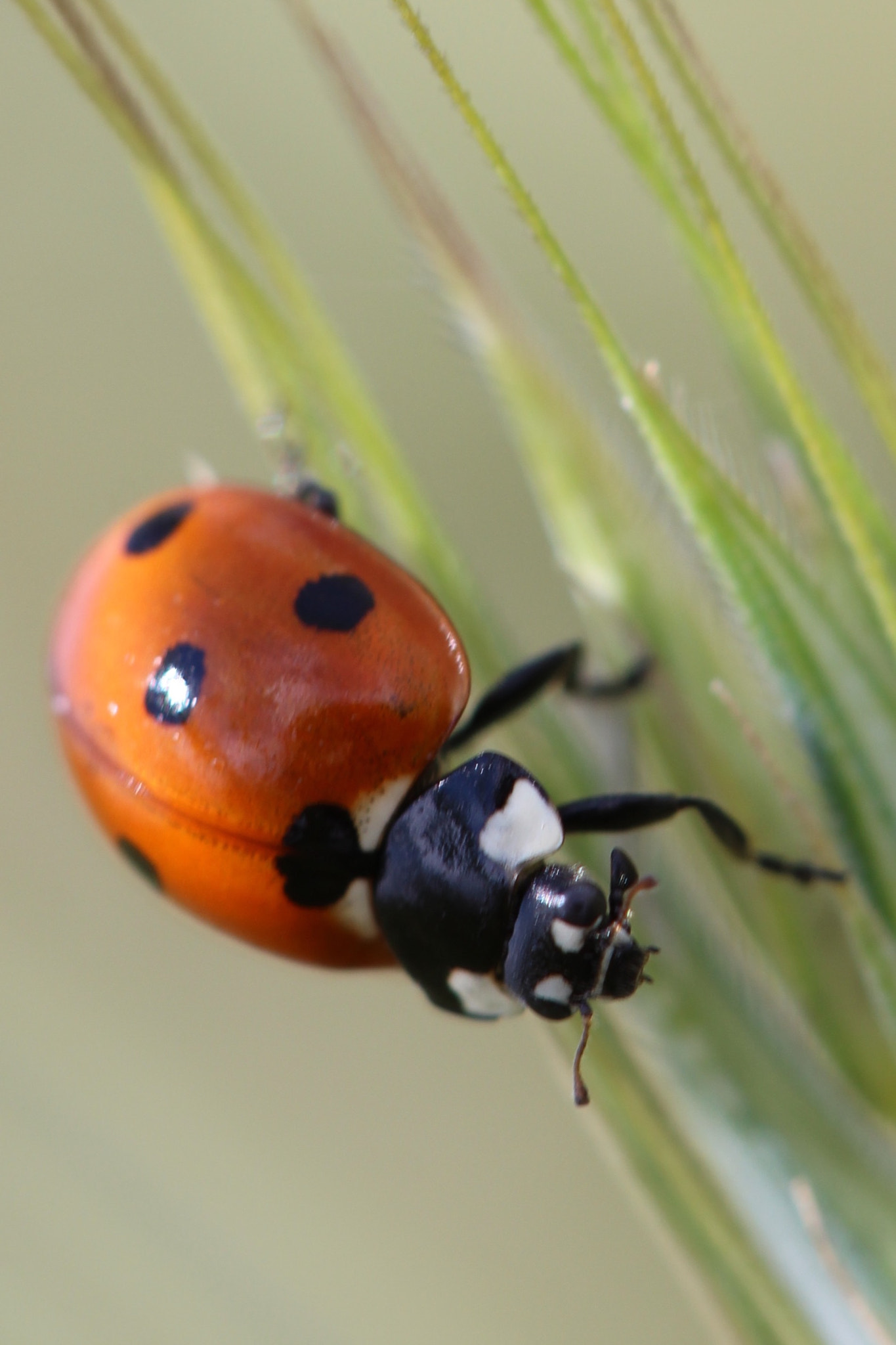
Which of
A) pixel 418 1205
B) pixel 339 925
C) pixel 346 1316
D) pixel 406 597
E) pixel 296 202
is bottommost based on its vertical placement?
pixel 418 1205

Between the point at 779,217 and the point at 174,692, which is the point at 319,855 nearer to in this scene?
the point at 174,692

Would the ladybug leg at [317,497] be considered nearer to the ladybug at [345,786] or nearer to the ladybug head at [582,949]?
the ladybug at [345,786]

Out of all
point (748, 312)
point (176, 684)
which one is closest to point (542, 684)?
point (176, 684)

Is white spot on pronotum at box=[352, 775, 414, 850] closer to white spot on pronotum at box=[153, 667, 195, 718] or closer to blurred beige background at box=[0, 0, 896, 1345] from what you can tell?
white spot on pronotum at box=[153, 667, 195, 718]

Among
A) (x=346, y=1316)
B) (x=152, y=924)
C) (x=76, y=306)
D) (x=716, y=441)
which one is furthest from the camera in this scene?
(x=76, y=306)

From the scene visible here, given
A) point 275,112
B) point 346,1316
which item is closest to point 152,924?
point 346,1316

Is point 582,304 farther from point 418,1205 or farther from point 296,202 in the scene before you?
point 296,202
